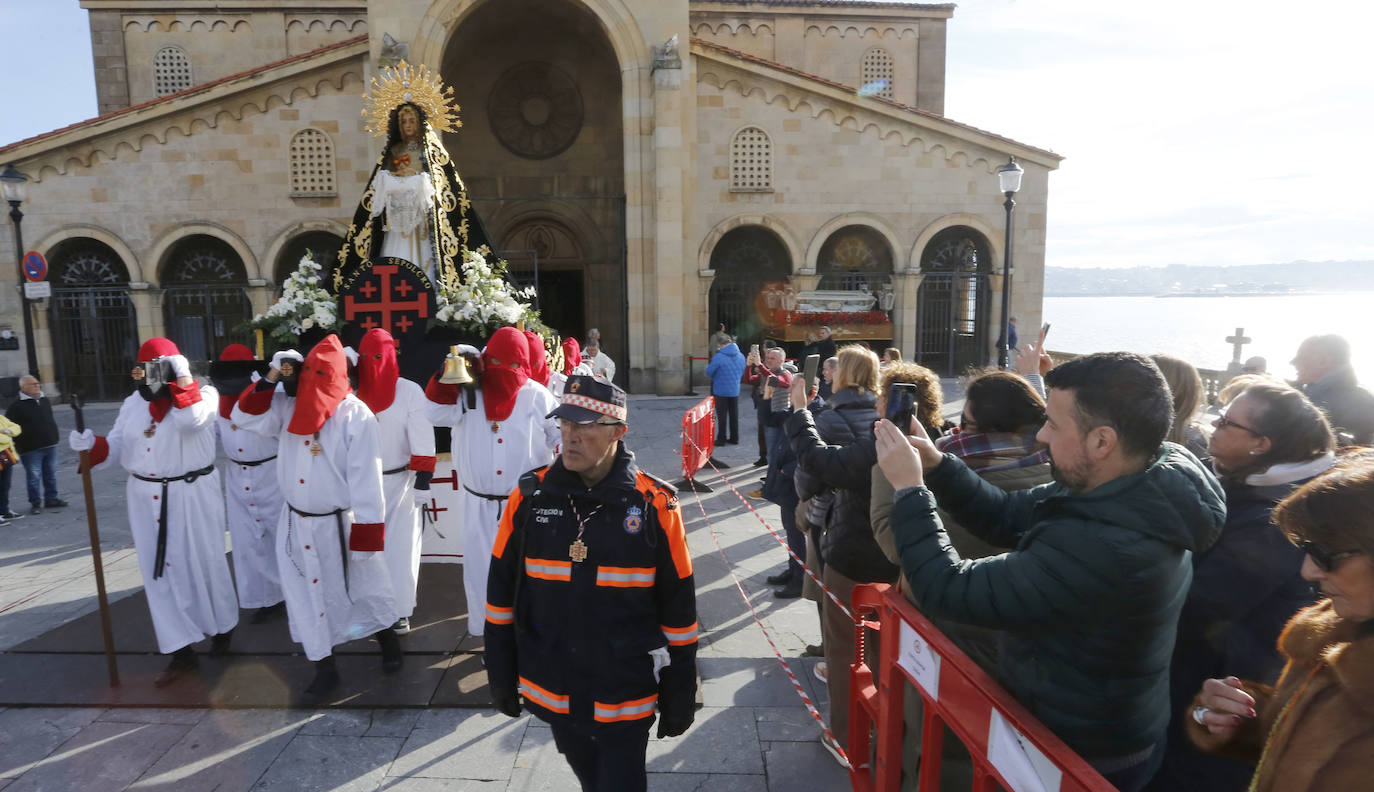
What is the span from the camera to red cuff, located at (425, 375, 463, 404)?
197 inches

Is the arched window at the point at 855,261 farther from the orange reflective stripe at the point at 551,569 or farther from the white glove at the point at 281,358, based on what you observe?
the orange reflective stripe at the point at 551,569

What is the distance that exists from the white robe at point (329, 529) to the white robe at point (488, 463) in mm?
550

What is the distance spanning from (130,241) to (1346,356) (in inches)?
821

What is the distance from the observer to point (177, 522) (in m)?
4.72

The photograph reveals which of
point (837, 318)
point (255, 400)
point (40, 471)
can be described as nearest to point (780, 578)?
point (255, 400)

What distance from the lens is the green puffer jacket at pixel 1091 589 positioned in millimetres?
1788

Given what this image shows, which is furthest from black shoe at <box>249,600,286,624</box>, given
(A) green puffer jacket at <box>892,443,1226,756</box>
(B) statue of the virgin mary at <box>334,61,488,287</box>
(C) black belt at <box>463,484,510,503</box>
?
(A) green puffer jacket at <box>892,443,1226,756</box>

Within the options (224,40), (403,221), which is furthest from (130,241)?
(403,221)

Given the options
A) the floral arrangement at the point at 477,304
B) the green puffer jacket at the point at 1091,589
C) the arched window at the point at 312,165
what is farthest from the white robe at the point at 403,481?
the arched window at the point at 312,165

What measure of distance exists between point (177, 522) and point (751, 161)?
594 inches

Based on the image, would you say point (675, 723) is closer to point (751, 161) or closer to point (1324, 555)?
point (1324, 555)

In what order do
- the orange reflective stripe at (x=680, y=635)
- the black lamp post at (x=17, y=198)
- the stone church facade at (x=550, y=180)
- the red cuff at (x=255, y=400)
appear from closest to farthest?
the orange reflective stripe at (x=680, y=635), the red cuff at (x=255, y=400), the black lamp post at (x=17, y=198), the stone church facade at (x=550, y=180)

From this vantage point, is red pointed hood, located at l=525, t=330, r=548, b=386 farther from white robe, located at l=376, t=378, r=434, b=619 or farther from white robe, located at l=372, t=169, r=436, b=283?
white robe, located at l=372, t=169, r=436, b=283

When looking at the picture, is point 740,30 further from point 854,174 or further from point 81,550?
point 81,550
